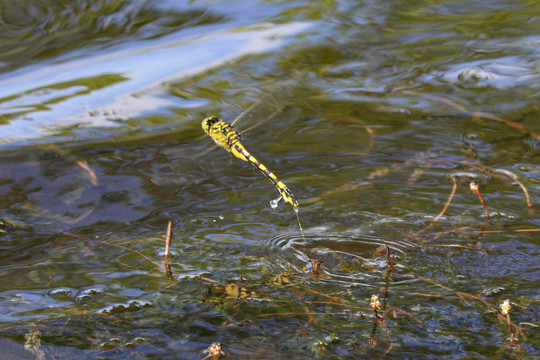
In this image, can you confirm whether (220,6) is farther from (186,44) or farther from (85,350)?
(85,350)

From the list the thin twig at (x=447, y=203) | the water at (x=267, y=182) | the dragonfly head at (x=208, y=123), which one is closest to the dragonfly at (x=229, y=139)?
the dragonfly head at (x=208, y=123)

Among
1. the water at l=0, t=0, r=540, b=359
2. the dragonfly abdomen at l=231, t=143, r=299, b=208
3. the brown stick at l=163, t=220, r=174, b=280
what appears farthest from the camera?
the dragonfly abdomen at l=231, t=143, r=299, b=208

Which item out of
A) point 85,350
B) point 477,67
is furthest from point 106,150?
point 477,67

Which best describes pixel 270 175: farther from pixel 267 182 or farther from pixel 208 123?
pixel 208 123

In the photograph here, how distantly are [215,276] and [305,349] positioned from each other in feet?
2.00

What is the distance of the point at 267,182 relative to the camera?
11.1 ft

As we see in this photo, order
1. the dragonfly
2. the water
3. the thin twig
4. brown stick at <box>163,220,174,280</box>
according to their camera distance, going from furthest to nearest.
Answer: the dragonfly, the thin twig, brown stick at <box>163,220,174,280</box>, the water

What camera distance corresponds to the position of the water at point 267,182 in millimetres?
2070

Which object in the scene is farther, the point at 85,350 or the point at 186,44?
the point at 186,44

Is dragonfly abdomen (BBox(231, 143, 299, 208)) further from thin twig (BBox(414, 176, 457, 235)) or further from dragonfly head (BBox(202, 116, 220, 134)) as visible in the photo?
thin twig (BBox(414, 176, 457, 235))

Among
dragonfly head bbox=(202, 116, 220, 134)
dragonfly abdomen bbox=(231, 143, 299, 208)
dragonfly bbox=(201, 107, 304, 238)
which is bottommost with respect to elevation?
dragonfly abdomen bbox=(231, 143, 299, 208)

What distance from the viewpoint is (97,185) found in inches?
136

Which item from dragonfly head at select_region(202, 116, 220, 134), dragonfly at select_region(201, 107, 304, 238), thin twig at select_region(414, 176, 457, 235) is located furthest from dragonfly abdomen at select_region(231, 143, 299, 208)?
thin twig at select_region(414, 176, 457, 235)

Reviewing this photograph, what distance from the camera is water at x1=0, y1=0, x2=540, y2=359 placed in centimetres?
207
